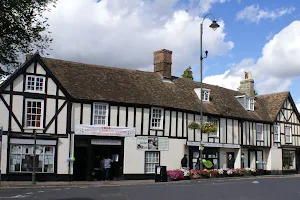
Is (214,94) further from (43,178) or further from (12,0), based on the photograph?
(12,0)

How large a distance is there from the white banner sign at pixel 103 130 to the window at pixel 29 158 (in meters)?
2.14

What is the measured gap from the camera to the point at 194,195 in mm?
16656

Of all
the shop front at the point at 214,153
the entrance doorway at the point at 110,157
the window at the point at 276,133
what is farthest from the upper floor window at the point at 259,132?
the entrance doorway at the point at 110,157

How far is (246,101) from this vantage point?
3872 cm

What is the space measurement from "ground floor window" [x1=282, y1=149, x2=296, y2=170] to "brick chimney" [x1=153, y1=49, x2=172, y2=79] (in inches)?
614

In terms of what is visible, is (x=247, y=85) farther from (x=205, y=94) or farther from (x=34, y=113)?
(x=34, y=113)

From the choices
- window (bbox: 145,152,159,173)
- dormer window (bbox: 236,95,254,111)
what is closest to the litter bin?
window (bbox: 145,152,159,173)

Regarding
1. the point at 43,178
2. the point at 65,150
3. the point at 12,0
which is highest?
the point at 12,0

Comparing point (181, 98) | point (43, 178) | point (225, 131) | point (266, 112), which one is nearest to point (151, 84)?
point (181, 98)

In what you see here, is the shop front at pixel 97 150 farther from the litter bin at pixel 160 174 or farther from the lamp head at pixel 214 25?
the lamp head at pixel 214 25

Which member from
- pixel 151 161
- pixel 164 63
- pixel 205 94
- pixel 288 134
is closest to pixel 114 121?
pixel 151 161

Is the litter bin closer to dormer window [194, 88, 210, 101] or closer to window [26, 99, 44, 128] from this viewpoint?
window [26, 99, 44, 128]

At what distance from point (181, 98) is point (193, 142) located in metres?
3.64

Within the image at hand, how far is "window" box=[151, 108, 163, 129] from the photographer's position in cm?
2980
